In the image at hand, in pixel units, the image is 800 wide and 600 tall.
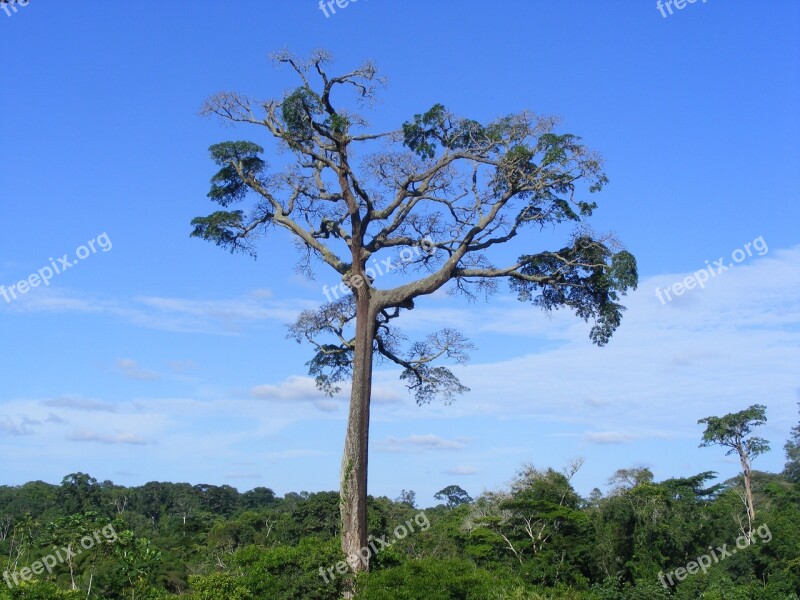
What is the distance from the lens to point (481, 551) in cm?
2847

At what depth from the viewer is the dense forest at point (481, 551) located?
12102 millimetres

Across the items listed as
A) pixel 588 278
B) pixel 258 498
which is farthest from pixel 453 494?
pixel 588 278

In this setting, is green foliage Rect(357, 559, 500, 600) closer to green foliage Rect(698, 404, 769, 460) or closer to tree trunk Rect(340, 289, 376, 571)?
tree trunk Rect(340, 289, 376, 571)

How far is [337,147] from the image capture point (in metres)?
14.3

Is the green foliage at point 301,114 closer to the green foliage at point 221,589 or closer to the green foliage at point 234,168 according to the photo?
the green foliage at point 234,168

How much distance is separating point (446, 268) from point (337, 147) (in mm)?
2793

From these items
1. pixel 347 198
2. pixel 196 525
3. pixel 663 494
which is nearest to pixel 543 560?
pixel 663 494

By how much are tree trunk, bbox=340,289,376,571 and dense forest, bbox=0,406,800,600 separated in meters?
0.30

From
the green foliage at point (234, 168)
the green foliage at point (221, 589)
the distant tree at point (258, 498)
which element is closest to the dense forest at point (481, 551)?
the green foliage at point (221, 589)

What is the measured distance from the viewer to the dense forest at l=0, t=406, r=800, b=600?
1210 centimetres

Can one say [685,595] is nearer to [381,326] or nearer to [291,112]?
[381,326]

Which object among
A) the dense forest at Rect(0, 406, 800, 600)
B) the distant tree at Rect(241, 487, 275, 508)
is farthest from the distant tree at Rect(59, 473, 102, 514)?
the distant tree at Rect(241, 487, 275, 508)

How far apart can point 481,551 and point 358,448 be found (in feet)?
55.8

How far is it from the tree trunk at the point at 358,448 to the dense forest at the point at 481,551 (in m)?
0.30
